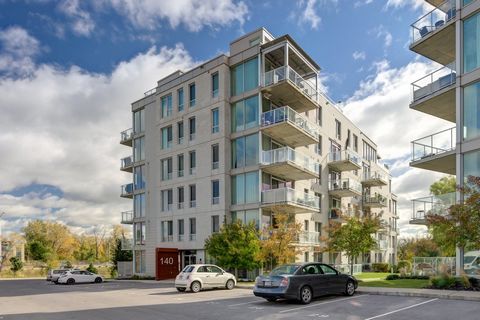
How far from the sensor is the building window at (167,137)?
1542 inches

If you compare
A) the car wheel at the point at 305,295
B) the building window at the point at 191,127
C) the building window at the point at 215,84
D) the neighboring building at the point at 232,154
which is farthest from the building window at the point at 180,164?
the car wheel at the point at 305,295

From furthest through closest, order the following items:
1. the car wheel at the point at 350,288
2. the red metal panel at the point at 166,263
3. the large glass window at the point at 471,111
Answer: the red metal panel at the point at 166,263
the large glass window at the point at 471,111
the car wheel at the point at 350,288

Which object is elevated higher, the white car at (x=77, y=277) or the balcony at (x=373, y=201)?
the balcony at (x=373, y=201)

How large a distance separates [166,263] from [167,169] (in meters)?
8.54

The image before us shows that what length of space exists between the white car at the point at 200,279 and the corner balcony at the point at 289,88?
1436 centimetres

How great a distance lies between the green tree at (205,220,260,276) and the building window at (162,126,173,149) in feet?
41.9

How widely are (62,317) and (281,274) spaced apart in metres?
7.65

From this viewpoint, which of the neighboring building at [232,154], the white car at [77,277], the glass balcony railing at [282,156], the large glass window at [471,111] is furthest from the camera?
the white car at [77,277]

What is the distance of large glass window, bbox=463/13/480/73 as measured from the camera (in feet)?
68.2

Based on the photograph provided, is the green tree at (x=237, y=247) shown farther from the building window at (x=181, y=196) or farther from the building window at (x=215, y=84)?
the building window at (x=215, y=84)

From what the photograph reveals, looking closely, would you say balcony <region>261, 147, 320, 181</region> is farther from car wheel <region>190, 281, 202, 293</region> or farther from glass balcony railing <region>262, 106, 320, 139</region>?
car wheel <region>190, 281, 202, 293</region>

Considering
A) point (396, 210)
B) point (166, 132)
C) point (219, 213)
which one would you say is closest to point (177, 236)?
point (219, 213)

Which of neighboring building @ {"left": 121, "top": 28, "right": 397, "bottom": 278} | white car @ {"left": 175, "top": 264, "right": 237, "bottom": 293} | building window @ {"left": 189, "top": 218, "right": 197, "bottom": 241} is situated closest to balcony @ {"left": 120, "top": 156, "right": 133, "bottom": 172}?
neighboring building @ {"left": 121, "top": 28, "right": 397, "bottom": 278}

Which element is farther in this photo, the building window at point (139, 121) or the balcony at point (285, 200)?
the building window at point (139, 121)
